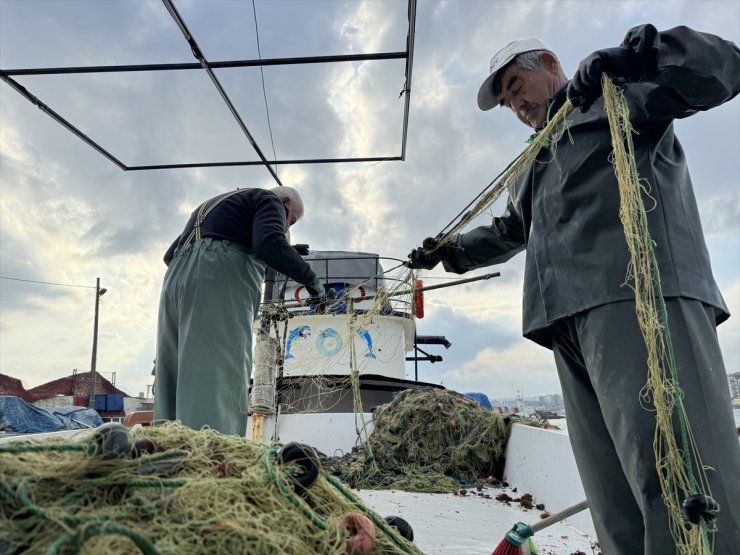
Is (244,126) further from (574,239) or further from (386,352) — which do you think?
(386,352)

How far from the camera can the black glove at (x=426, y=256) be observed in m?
2.33

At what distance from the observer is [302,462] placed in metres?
0.87

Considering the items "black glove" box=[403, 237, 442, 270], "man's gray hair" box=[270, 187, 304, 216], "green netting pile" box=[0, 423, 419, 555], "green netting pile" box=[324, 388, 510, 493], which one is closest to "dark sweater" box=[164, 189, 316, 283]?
"man's gray hair" box=[270, 187, 304, 216]

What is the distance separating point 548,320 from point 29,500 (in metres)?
1.22

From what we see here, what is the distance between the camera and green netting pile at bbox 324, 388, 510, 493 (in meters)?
3.92

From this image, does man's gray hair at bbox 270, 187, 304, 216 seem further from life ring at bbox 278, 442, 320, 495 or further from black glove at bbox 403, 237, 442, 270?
life ring at bbox 278, 442, 320, 495

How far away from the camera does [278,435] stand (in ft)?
17.4

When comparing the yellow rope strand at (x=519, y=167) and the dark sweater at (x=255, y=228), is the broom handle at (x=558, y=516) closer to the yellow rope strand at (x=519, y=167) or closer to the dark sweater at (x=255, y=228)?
the yellow rope strand at (x=519, y=167)

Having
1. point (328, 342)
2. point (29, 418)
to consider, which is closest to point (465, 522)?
point (328, 342)

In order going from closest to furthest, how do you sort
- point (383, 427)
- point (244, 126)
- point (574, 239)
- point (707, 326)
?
point (707, 326) < point (574, 239) < point (244, 126) < point (383, 427)

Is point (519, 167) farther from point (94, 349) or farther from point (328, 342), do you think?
point (94, 349)

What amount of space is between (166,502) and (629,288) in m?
1.08

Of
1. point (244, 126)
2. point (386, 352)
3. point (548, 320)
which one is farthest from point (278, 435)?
point (548, 320)

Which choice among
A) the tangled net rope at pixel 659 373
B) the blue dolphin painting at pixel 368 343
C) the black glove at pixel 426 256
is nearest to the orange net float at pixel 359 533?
the tangled net rope at pixel 659 373
